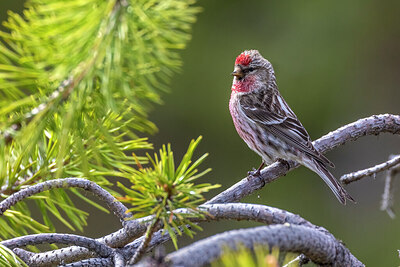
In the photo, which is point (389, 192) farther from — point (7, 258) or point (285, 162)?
point (7, 258)

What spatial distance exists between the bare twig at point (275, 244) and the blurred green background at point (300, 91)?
3322 millimetres

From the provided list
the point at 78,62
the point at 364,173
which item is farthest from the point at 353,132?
the point at 78,62

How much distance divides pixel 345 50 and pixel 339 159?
105 cm

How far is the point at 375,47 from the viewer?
18.1 ft

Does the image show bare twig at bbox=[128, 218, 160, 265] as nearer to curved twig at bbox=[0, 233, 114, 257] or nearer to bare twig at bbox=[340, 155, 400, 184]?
curved twig at bbox=[0, 233, 114, 257]

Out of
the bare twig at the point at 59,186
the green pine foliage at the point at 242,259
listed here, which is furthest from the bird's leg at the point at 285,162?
the green pine foliage at the point at 242,259

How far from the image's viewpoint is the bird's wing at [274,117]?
3.62 metres

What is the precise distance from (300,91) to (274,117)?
3.37ft

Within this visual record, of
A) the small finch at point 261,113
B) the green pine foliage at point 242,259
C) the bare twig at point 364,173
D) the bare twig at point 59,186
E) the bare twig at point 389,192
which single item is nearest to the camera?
the green pine foliage at point 242,259

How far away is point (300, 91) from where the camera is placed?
15.7ft

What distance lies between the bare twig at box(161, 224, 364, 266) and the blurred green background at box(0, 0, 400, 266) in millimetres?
3322

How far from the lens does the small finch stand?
3.54 meters

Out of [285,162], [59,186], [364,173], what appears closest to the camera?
[59,186]

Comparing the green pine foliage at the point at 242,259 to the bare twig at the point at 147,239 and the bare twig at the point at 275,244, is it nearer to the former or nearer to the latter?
the bare twig at the point at 275,244
